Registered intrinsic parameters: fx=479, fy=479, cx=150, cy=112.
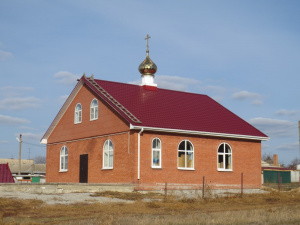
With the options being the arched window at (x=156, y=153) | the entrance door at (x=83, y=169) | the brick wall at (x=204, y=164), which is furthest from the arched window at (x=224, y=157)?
the entrance door at (x=83, y=169)

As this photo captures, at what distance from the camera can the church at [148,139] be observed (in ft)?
90.0

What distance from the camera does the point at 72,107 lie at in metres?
33.5

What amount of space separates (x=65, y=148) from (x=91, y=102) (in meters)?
4.51

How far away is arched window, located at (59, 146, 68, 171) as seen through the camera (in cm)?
3353

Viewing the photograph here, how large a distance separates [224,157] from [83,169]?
9177 millimetres

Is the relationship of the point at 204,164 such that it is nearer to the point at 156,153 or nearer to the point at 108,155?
the point at 156,153

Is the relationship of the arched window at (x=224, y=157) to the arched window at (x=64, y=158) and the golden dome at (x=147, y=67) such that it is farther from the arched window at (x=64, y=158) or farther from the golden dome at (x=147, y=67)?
the arched window at (x=64, y=158)

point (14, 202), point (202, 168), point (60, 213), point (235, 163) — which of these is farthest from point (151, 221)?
point (235, 163)

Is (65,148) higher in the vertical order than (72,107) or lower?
lower

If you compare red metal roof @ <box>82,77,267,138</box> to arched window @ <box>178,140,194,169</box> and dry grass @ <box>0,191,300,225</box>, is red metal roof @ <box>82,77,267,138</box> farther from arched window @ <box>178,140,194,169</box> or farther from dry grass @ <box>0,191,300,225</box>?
dry grass @ <box>0,191,300,225</box>

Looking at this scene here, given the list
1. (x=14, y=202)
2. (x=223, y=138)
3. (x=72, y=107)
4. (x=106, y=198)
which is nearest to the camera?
(x=14, y=202)

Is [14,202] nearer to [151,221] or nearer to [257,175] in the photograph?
[151,221]

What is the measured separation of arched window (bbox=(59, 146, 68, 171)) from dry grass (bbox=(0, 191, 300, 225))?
39.2 ft

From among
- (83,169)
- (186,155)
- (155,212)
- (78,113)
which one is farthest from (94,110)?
(155,212)
